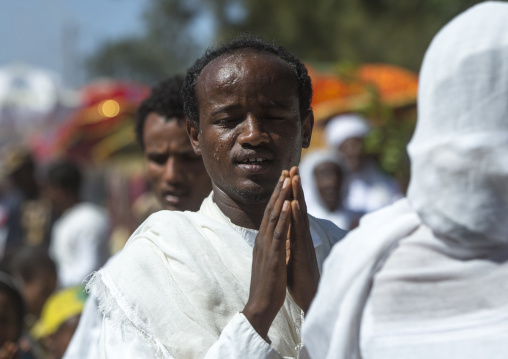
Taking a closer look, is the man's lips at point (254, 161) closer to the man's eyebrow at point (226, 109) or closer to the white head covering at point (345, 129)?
the man's eyebrow at point (226, 109)

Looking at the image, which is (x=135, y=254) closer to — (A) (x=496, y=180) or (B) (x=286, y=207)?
(B) (x=286, y=207)

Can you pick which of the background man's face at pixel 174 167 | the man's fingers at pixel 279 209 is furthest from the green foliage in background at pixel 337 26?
the man's fingers at pixel 279 209

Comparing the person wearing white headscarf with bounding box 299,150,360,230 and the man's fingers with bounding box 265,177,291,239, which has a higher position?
the man's fingers with bounding box 265,177,291,239

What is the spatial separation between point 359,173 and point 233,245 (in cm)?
584

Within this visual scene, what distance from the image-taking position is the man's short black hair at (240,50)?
281cm

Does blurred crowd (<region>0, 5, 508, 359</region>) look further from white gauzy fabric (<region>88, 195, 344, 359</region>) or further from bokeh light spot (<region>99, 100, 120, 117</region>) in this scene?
bokeh light spot (<region>99, 100, 120, 117</region>)

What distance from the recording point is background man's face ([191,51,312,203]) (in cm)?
266

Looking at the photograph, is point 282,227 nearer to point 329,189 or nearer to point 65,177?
point 329,189

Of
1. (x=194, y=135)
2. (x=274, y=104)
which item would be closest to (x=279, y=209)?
(x=274, y=104)

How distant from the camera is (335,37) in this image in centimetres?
1652

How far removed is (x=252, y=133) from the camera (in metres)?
2.64

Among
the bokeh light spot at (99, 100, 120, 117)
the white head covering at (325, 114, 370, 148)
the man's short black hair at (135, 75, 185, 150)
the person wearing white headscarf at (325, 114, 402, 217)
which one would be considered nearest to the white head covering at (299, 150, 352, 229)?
the person wearing white headscarf at (325, 114, 402, 217)

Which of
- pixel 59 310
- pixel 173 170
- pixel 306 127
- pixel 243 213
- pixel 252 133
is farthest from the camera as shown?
pixel 59 310

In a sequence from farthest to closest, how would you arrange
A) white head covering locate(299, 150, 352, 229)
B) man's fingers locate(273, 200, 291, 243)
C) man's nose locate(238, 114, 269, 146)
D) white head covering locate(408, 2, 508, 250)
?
1. white head covering locate(299, 150, 352, 229)
2. man's nose locate(238, 114, 269, 146)
3. man's fingers locate(273, 200, 291, 243)
4. white head covering locate(408, 2, 508, 250)
